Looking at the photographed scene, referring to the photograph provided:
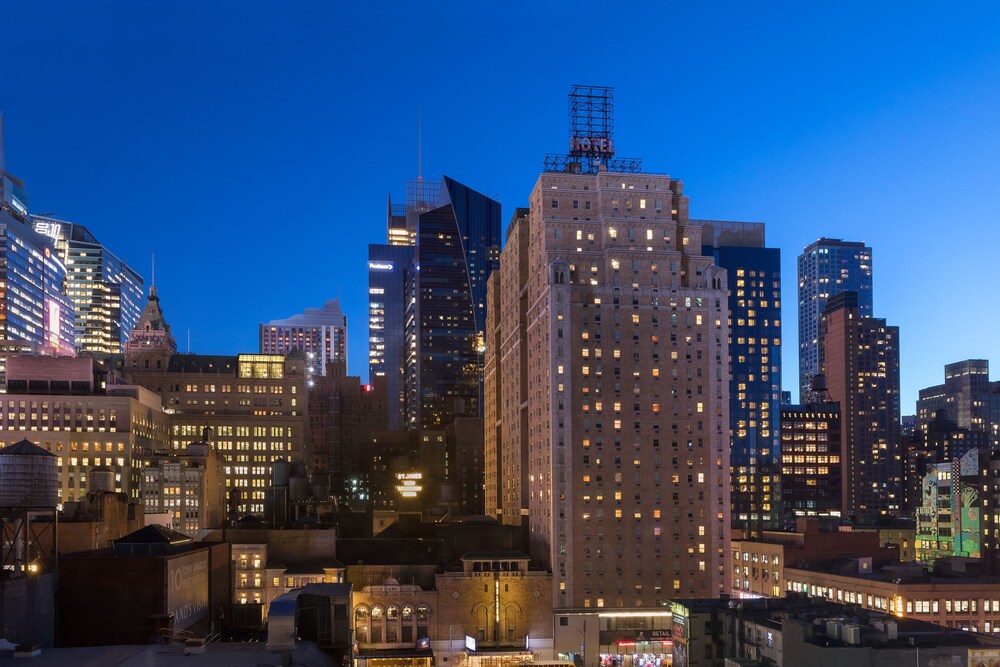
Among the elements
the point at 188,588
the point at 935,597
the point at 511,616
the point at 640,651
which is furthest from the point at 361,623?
the point at 935,597

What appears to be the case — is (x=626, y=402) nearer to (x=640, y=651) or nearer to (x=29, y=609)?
(x=640, y=651)

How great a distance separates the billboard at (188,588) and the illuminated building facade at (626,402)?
176ft

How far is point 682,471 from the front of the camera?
177m

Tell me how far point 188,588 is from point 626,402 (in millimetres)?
74379

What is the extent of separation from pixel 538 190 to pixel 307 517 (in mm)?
73062

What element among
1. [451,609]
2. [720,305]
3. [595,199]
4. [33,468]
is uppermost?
[595,199]

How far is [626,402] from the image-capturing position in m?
177

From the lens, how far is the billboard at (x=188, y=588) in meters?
128

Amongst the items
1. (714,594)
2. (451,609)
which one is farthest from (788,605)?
(451,609)

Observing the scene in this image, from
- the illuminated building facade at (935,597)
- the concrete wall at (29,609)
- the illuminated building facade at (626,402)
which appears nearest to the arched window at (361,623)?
the illuminated building facade at (626,402)

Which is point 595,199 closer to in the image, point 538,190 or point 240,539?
point 538,190

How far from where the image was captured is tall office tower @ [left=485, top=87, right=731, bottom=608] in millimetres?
173000

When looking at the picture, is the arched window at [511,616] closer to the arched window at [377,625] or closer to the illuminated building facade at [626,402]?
the illuminated building facade at [626,402]

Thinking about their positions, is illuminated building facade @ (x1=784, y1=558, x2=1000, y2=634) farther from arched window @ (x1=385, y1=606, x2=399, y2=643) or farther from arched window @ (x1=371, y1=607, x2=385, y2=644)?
arched window @ (x1=371, y1=607, x2=385, y2=644)
